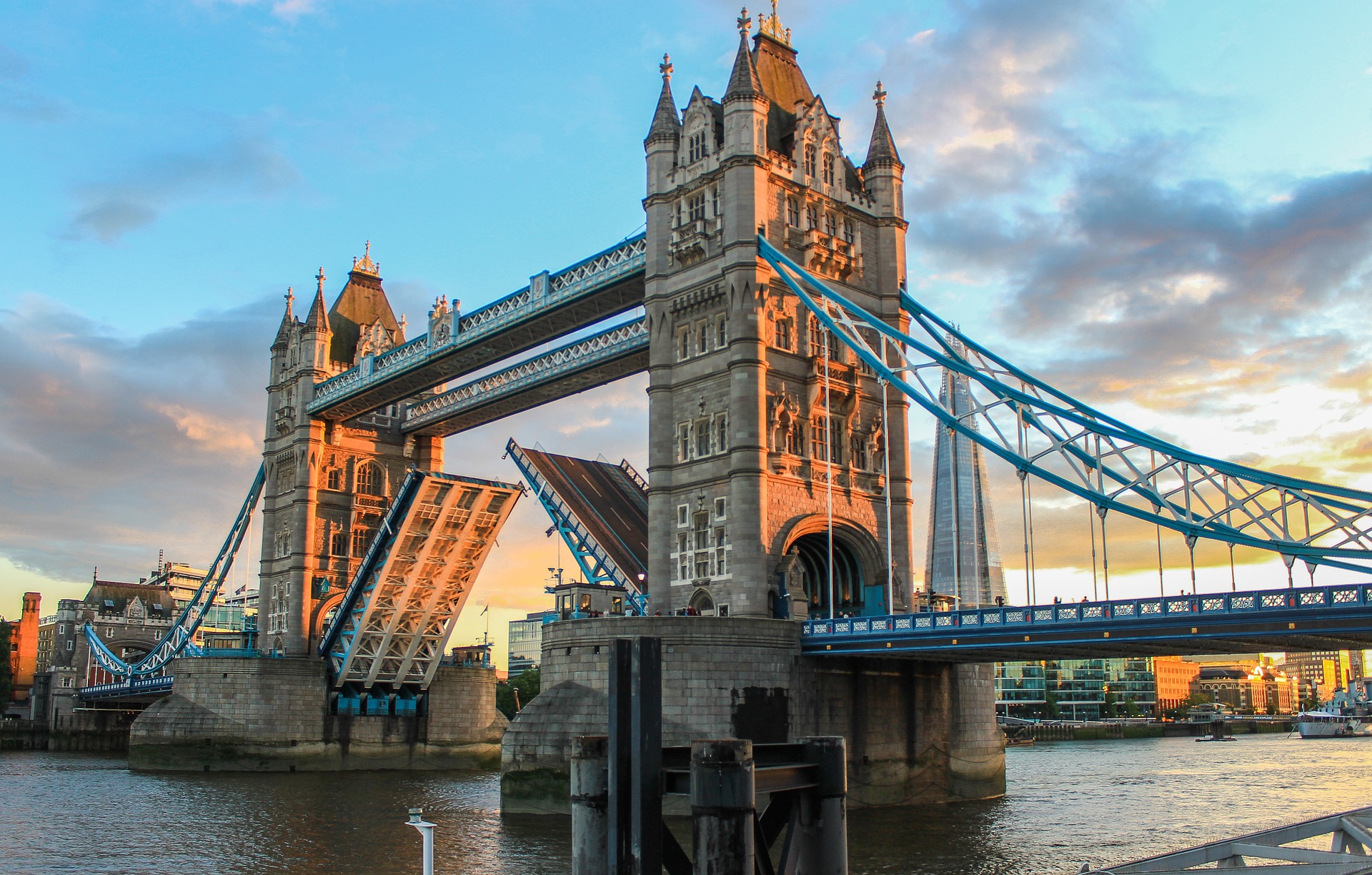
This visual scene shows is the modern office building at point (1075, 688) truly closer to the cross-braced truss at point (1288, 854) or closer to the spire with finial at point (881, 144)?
the spire with finial at point (881, 144)

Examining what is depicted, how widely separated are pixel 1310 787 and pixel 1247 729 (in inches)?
4464

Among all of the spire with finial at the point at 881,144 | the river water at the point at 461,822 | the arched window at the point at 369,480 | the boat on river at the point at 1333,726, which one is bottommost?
the boat on river at the point at 1333,726

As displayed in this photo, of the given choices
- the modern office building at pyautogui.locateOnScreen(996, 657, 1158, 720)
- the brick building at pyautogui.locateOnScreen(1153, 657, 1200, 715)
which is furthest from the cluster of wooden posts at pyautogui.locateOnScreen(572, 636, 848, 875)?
the brick building at pyautogui.locateOnScreen(1153, 657, 1200, 715)

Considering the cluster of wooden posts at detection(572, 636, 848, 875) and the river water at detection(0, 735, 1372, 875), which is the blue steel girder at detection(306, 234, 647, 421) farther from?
the cluster of wooden posts at detection(572, 636, 848, 875)

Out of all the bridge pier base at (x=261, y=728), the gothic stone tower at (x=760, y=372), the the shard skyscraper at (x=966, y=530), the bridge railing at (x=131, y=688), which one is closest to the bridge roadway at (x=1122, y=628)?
the gothic stone tower at (x=760, y=372)

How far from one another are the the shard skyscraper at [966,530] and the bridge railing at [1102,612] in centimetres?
9789

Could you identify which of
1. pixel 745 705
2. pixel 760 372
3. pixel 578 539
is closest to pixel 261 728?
pixel 578 539

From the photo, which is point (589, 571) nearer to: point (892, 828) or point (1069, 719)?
point (892, 828)

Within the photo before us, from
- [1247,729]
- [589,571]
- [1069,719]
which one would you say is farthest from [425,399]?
[1247,729]

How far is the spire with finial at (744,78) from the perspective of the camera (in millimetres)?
43094

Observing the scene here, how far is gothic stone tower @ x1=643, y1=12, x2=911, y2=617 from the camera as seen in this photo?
41.2 meters

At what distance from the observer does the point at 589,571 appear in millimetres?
48562

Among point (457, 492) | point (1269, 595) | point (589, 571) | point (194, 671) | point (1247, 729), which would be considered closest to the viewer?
point (1269, 595)

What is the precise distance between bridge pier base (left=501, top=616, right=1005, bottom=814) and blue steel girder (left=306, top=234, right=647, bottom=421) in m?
15.1
